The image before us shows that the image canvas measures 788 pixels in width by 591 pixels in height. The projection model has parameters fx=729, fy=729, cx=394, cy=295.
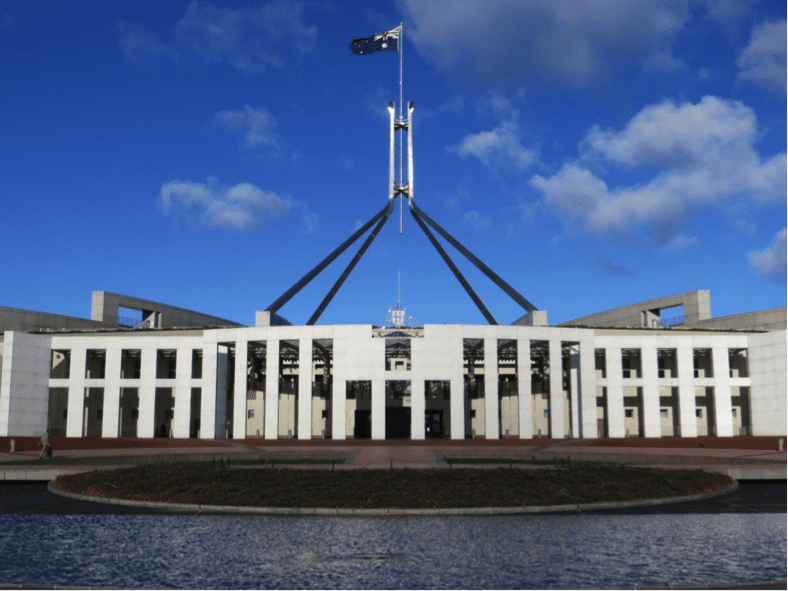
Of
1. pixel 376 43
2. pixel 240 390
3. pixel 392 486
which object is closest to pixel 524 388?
pixel 240 390

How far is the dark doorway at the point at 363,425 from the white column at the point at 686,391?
900 inches

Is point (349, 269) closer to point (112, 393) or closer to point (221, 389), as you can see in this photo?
point (221, 389)

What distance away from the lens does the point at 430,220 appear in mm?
62438

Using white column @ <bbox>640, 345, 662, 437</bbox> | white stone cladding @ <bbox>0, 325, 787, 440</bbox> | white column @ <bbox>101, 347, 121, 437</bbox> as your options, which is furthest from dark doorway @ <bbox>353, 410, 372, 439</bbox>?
white column @ <bbox>640, 345, 662, 437</bbox>

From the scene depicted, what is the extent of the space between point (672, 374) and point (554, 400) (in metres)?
16.4

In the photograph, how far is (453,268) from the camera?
6075 cm

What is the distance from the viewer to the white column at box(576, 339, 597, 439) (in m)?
49.5

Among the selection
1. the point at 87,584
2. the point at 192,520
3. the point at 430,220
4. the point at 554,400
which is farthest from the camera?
the point at 430,220

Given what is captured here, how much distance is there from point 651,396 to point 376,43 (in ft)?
109

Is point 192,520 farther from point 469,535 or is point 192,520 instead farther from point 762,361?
point 762,361

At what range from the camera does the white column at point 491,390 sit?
4650 centimetres

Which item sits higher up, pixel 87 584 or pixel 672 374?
pixel 672 374

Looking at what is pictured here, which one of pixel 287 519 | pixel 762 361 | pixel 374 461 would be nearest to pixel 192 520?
pixel 287 519

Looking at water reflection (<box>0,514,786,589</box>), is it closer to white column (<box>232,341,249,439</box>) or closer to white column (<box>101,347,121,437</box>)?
white column (<box>232,341,249,439</box>)
